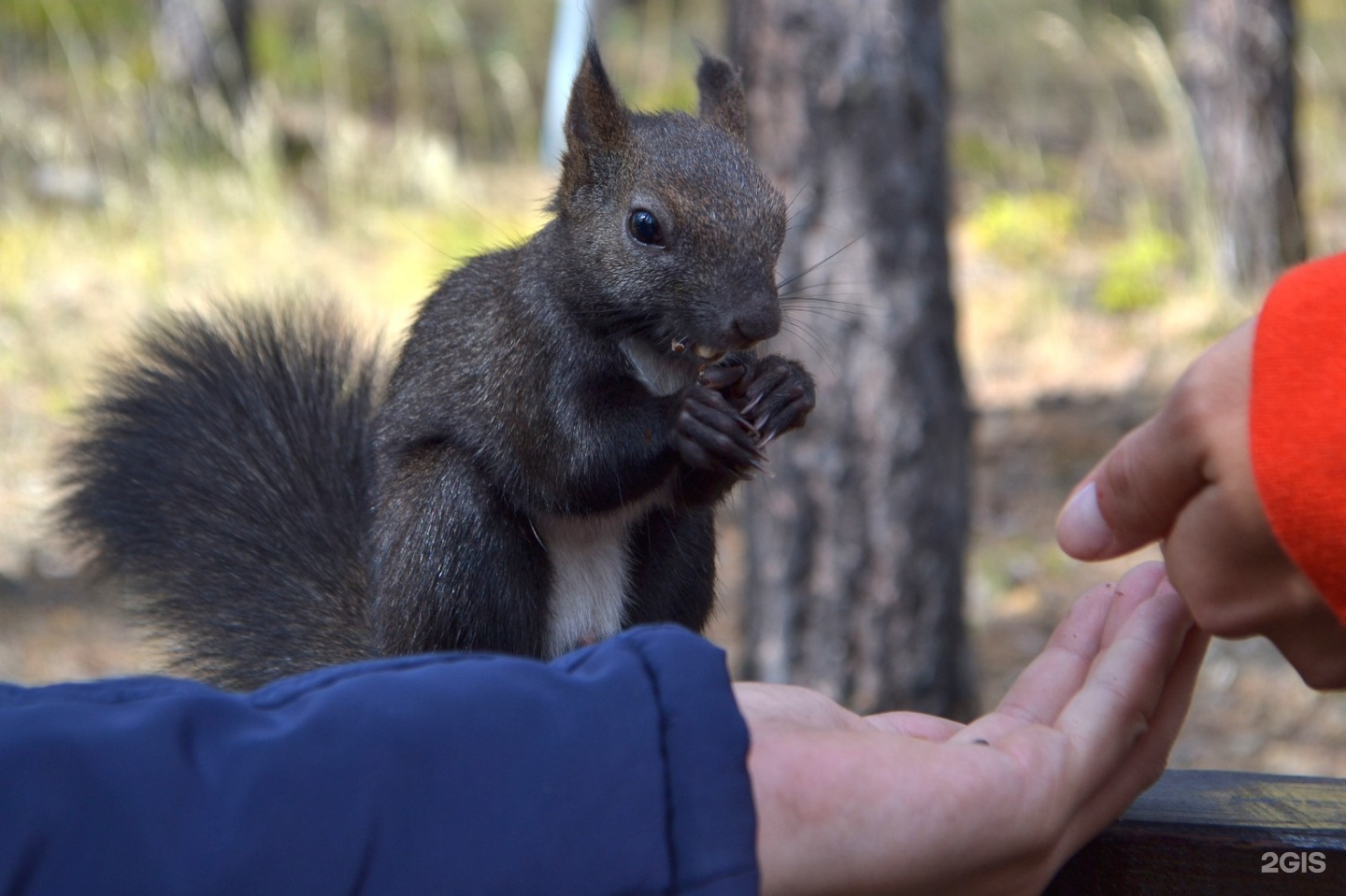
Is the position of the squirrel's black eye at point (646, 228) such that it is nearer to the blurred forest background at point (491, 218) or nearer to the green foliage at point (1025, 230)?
Result: the blurred forest background at point (491, 218)

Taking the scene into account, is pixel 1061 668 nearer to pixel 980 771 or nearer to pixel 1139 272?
pixel 980 771

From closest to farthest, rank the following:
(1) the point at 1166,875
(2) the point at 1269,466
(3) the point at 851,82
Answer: (2) the point at 1269,466 < (1) the point at 1166,875 < (3) the point at 851,82

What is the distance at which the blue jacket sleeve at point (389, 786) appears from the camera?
2.61ft

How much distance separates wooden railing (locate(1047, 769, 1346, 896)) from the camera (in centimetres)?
110

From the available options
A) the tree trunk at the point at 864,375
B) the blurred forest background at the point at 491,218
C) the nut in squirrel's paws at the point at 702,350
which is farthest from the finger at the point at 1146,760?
the tree trunk at the point at 864,375

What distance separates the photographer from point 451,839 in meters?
0.84

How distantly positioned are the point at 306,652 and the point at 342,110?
22.3 feet

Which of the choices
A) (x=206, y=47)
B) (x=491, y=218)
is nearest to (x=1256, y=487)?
(x=491, y=218)

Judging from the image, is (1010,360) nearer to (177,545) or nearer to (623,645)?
(177,545)

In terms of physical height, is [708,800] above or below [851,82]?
below

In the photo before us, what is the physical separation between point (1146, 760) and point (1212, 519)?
287mm

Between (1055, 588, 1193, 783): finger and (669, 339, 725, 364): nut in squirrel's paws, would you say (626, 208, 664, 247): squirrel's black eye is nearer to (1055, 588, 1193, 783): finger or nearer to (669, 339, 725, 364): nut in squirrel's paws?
(669, 339, 725, 364): nut in squirrel's paws

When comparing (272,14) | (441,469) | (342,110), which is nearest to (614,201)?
(441,469)

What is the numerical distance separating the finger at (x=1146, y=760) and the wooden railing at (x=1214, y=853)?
4cm
